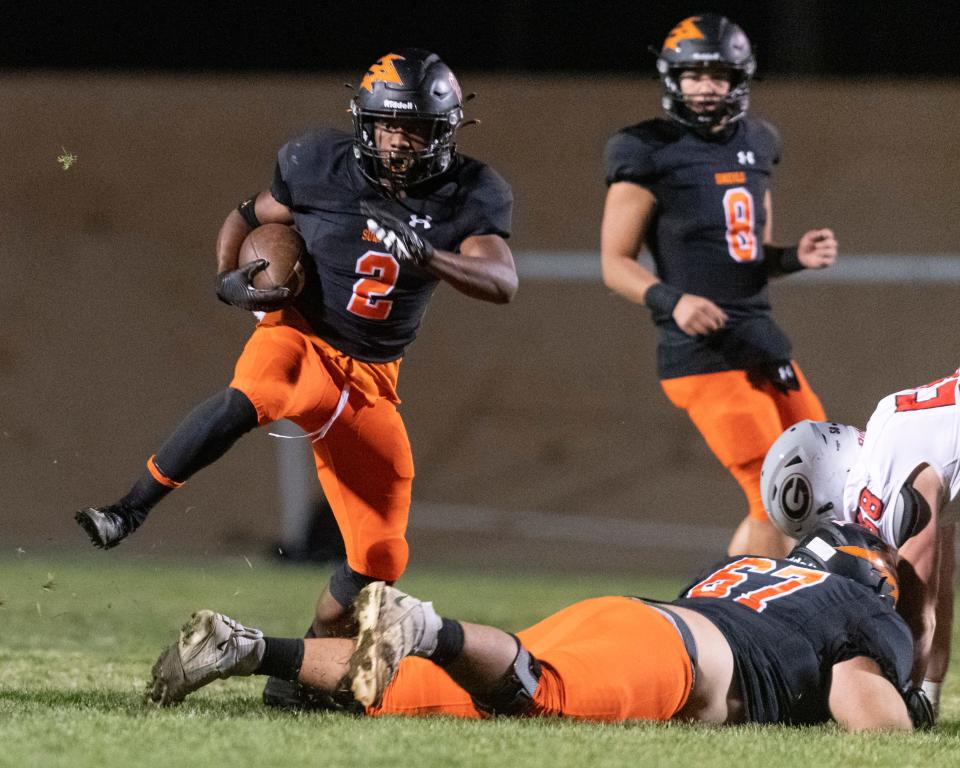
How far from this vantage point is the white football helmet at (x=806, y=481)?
446 centimetres

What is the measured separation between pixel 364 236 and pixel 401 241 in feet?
1.67

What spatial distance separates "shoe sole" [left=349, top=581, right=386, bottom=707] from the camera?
3367 millimetres

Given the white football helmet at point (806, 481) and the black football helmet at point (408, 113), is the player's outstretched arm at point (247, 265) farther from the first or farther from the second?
the white football helmet at point (806, 481)

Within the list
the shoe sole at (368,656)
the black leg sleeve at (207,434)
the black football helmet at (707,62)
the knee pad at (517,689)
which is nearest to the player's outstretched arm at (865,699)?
the knee pad at (517,689)

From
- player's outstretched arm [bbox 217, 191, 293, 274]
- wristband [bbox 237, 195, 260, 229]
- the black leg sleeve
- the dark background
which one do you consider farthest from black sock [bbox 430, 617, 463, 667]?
the dark background

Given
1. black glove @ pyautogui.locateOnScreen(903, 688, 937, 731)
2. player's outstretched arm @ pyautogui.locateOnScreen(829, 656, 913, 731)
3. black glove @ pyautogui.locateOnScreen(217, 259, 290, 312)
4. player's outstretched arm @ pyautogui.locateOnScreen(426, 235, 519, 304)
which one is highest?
player's outstretched arm @ pyautogui.locateOnScreen(426, 235, 519, 304)

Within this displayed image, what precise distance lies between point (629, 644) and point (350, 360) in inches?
57.5

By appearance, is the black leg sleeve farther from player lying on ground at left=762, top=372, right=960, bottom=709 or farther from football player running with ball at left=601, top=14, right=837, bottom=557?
football player running with ball at left=601, top=14, right=837, bottom=557

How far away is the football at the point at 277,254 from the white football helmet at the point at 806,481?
1435 mm

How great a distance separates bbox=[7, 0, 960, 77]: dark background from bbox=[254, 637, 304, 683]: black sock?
673 cm

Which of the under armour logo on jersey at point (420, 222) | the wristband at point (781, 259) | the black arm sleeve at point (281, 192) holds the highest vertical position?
the black arm sleeve at point (281, 192)

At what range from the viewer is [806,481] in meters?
4.46

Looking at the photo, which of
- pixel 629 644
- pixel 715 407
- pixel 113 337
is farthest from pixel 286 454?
pixel 629 644

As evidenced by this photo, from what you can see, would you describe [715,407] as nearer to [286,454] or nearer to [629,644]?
[629,644]
